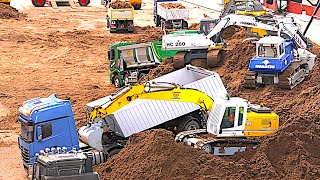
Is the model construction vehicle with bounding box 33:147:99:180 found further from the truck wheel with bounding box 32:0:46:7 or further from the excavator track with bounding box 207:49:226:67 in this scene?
the truck wheel with bounding box 32:0:46:7

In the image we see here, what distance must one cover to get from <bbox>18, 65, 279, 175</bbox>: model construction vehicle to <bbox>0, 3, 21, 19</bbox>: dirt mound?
3281 centimetres

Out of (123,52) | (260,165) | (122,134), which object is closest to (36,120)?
(122,134)

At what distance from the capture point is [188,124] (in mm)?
22672

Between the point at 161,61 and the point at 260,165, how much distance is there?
14.6 metres

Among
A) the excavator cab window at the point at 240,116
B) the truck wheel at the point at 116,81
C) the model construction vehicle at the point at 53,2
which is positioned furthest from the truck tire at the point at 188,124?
the model construction vehicle at the point at 53,2

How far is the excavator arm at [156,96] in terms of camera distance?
71.2ft

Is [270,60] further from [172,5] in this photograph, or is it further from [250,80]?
[172,5]

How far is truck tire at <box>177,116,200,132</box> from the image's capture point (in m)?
22.6

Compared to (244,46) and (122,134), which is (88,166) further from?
(244,46)

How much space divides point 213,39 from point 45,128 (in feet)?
46.5

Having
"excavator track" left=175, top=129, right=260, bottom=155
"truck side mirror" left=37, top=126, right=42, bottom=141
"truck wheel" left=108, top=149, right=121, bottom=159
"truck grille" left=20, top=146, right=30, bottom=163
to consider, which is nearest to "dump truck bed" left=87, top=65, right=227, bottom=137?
"truck wheel" left=108, top=149, right=121, bottom=159

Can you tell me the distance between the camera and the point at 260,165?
17.7 m

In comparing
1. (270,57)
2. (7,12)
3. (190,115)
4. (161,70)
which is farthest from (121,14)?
(190,115)

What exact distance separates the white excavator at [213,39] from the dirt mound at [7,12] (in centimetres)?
2527
